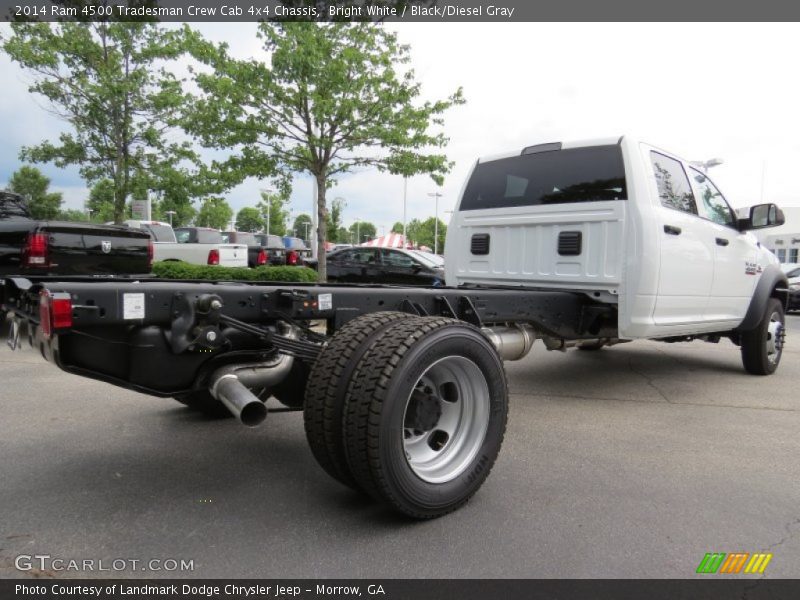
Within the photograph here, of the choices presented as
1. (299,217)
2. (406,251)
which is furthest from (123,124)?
(299,217)

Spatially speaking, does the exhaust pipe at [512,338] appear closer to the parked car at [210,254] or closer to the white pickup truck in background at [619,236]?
the white pickup truck in background at [619,236]

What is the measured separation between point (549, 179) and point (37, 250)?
566 centimetres

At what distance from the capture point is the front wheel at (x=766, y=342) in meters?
6.45

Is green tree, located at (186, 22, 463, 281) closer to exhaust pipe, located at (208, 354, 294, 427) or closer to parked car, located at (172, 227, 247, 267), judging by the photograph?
parked car, located at (172, 227, 247, 267)

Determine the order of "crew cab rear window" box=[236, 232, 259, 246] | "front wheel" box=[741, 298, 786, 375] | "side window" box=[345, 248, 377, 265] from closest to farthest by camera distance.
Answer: "front wheel" box=[741, 298, 786, 375], "side window" box=[345, 248, 377, 265], "crew cab rear window" box=[236, 232, 259, 246]

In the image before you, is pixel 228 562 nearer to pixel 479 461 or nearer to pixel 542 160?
pixel 479 461

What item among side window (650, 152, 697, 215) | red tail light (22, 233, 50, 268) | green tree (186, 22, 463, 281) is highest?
green tree (186, 22, 463, 281)

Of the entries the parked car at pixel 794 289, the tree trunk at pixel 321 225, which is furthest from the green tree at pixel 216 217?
the parked car at pixel 794 289

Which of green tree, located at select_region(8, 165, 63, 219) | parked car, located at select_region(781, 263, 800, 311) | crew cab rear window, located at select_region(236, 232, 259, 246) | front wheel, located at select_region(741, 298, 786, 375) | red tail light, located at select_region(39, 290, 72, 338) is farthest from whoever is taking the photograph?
green tree, located at select_region(8, 165, 63, 219)

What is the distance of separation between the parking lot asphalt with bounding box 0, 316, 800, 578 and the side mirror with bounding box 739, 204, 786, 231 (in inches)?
72.3

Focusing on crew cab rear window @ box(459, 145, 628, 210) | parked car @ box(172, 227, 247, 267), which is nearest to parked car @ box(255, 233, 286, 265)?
parked car @ box(172, 227, 247, 267)

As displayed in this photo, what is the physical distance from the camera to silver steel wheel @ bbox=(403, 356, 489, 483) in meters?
2.90

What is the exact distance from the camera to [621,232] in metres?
4.52

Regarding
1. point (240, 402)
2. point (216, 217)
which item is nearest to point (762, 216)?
point (240, 402)
